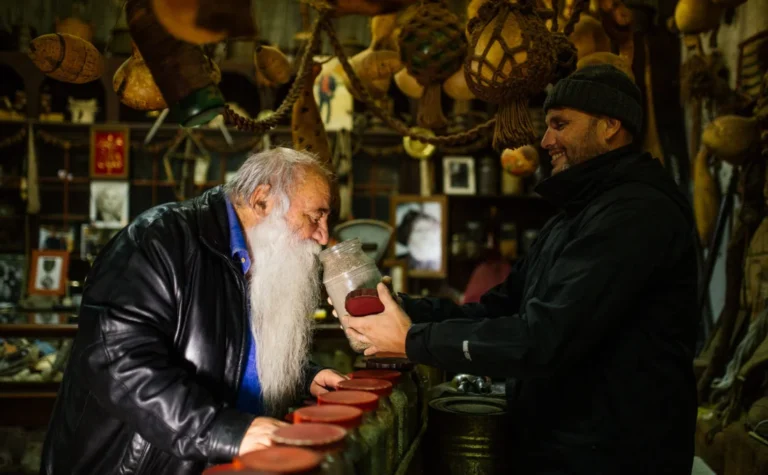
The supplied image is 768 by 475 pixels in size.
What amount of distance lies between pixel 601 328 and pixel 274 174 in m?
1.02

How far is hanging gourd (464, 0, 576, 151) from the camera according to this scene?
246 centimetres

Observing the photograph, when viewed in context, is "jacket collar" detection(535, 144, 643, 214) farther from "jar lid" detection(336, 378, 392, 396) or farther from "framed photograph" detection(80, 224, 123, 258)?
"framed photograph" detection(80, 224, 123, 258)

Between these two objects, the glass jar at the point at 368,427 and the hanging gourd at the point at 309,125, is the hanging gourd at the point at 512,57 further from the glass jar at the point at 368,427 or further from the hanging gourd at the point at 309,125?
the glass jar at the point at 368,427

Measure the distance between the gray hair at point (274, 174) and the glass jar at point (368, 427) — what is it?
0.62 meters

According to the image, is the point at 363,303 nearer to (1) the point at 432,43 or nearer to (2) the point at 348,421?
(2) the point at 348,421

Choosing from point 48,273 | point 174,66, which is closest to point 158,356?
point 174,66

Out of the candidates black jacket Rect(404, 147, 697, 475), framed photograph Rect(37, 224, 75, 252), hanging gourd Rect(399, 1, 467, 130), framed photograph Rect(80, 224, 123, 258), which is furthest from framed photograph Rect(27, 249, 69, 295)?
black jacket Rect(404, 147, 697, 475)

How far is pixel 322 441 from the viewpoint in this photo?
125 cm

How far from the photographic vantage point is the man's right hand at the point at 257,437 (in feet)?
4.50

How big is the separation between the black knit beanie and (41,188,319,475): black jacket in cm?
112

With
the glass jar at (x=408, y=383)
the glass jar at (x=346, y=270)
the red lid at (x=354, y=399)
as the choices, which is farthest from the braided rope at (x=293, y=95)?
the red lid at (x=354, y=399)

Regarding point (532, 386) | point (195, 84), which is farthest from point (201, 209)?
point (532, 386)

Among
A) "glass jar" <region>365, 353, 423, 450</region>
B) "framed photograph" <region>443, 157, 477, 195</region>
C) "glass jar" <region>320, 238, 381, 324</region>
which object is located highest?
"framed photograph" <region>443, 157, 477, 195</region>

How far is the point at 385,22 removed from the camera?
389 cm
